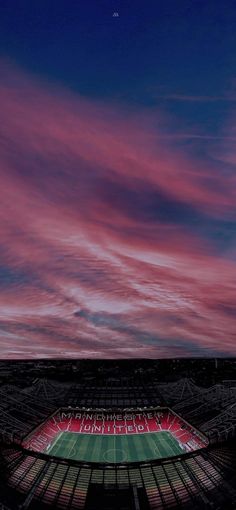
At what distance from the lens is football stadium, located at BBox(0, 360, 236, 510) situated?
28047 millimetres

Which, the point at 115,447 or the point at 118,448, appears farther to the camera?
the point at 115,447

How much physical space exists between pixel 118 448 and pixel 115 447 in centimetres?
79

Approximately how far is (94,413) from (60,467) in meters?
37.2

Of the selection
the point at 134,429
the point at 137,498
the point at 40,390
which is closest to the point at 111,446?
the point at 134,429

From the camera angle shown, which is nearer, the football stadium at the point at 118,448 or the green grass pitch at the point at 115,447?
the football stadium at the point at 118,448

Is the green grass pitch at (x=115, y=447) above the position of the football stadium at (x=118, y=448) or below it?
below

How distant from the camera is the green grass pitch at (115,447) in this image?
4714cm

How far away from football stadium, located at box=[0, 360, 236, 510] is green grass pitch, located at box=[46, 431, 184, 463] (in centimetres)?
16

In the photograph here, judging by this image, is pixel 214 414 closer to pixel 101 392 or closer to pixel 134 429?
pixel 134 429

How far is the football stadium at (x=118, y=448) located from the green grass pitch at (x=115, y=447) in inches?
6.2

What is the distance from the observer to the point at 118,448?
51.4m

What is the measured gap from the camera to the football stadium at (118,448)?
1104 inches

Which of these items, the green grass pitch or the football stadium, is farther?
the green grass pitch

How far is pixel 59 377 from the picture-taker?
146m
